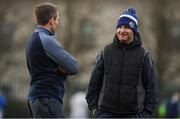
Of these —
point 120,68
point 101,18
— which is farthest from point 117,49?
point 101,18

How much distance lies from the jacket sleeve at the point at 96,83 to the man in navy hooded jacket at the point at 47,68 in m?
0.39

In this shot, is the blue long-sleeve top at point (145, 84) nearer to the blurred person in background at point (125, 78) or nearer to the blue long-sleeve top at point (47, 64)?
the blurred person in background at point (125, 78)

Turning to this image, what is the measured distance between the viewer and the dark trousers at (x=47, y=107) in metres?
9.39

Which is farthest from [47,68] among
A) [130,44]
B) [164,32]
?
[164,32]

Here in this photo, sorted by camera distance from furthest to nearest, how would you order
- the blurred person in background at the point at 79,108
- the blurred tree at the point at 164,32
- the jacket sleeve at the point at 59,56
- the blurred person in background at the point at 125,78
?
the blurred tree at the point at 164,32 < the blurred person in background at the point at 79,108 < the blurred person in background at the point at 125,78 < the jacket sleeve at the point at 59,56

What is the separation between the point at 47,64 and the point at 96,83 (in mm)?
709

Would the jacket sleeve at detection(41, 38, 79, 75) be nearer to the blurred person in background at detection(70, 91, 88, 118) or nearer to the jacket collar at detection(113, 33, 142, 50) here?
the jacket collar at detection(113, 33, 142, 50)

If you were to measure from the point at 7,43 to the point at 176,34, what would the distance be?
876 centimetres

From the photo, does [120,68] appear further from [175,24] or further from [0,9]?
[175,24]

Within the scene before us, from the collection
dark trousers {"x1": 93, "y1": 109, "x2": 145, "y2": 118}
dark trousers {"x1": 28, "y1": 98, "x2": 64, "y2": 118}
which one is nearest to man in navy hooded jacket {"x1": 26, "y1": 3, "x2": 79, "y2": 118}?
dark trousers {"x1": 28, "y1": 98, "x2": 64, "y2": 118}

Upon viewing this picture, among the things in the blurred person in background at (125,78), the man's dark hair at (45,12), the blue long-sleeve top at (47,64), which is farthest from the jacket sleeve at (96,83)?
the man's dark hair at (45,12)

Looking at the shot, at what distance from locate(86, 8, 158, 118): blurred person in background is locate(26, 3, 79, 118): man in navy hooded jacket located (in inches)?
18.2

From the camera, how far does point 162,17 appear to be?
36812 millimetres

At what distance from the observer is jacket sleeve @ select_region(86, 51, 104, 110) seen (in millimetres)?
9664
